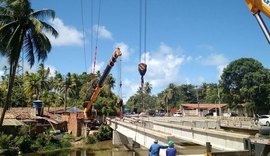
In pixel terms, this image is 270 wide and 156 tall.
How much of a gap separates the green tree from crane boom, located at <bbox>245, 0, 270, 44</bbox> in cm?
6206

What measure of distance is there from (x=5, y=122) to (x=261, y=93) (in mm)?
55849

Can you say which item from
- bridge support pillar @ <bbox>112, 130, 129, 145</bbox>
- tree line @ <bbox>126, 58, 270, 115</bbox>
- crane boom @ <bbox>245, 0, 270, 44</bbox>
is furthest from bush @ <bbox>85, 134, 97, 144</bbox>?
tree line @ <bbox>126, 58, 270, 115</bbox>

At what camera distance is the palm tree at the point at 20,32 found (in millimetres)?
31859

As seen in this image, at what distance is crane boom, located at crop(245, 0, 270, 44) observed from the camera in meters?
13.4

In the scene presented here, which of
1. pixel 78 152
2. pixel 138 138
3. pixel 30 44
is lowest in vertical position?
pixel 78 152

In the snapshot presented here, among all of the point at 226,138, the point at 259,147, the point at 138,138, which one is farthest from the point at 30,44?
the point at 259,147

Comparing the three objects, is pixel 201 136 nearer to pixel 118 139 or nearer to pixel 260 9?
pixel 260 9

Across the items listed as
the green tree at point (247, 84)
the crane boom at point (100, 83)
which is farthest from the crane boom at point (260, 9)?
the green tree at point (247, 84)

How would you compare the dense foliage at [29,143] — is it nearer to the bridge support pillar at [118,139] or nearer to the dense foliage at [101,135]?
the dense foliage at [101,135]

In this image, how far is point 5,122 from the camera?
38469 millimetres

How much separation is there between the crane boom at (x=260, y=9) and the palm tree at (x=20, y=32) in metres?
23.0

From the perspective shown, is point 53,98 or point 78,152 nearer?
point 78,152

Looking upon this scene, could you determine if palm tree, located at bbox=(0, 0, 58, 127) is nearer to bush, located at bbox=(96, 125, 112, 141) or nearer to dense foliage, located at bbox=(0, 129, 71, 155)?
dense foliage, located at bbox=(0, 129, 71, 155)

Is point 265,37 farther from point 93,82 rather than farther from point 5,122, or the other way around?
point 93,82
